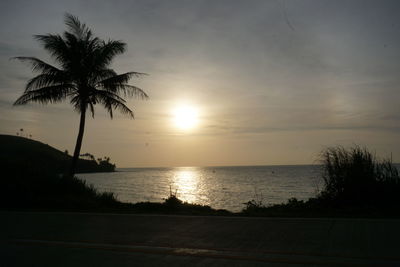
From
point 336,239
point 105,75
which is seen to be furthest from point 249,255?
point 105,75

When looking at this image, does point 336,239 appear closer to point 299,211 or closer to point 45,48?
point 299,211

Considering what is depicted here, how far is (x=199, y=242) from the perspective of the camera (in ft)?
19.1

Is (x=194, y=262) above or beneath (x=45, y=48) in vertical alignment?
beneath

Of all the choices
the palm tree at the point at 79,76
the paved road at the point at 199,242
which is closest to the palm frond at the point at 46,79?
the palm tree at the point at 79,76

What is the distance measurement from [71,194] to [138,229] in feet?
24.5

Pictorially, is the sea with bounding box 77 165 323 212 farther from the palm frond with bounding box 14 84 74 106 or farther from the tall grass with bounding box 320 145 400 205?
the palm frond with bounding box 14 84 74 106

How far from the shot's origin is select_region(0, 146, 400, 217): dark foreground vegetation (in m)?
9.19

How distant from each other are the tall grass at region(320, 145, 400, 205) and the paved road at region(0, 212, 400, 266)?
10.2ft

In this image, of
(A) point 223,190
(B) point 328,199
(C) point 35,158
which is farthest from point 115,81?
(A) point 223,190

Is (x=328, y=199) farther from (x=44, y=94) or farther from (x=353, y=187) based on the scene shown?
(x=44, y=94)

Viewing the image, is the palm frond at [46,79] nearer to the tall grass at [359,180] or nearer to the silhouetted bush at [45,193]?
the silhouetted bush at [45,193]

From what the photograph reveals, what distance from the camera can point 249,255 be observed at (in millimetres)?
4984

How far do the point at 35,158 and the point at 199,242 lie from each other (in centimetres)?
3751

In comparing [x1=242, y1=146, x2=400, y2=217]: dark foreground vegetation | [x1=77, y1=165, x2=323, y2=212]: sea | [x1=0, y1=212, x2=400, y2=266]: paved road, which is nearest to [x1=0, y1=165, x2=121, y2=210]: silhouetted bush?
[x1=77, y1=165, x2=323, y2=212]: sea
